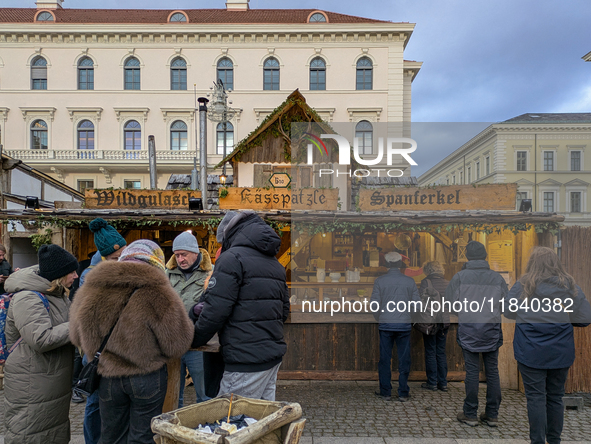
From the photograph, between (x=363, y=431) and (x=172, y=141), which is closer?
(x=363, y=431)

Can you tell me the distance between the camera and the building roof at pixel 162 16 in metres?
27.6

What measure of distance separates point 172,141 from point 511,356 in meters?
23.9

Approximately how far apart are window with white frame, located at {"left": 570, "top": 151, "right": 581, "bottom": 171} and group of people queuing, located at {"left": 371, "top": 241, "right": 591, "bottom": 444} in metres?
38.8

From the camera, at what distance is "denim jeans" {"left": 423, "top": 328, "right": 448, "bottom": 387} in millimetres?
5316

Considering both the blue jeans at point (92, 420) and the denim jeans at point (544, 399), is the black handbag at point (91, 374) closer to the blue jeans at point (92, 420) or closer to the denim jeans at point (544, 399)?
the blue jeans at point (92, 420)

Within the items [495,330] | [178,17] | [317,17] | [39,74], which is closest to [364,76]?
[317,17]

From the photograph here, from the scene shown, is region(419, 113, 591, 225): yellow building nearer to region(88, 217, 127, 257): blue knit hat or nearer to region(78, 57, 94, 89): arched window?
region(78, 57, 94, 89): arched window

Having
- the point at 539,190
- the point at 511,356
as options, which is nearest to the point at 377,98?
the point at 539,190

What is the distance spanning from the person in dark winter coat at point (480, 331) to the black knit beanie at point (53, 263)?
3.88m

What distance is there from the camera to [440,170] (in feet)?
86.8

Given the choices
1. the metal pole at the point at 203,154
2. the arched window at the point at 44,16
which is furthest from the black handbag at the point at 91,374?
the arched window at the point at 44,16

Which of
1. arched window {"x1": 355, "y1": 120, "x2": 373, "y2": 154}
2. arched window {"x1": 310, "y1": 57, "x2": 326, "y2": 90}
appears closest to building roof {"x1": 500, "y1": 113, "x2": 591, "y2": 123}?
arched window {"x1": 355, "y1": 120, "x2": 373, "y2": 154}

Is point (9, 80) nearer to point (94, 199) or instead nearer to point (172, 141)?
point (172, 141)

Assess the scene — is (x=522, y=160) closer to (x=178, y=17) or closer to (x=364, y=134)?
(x=364, y=134)
